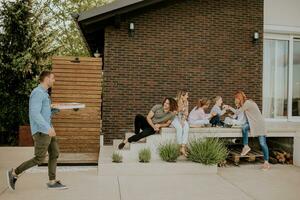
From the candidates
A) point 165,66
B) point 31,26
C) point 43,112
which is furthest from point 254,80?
point 31,26

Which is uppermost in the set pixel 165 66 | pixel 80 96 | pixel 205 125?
pixel 165 66

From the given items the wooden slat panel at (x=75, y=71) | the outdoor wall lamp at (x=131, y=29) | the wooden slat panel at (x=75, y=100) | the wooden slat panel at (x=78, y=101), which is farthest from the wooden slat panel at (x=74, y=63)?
the outdoor wall lamp at (x=131, y=29)

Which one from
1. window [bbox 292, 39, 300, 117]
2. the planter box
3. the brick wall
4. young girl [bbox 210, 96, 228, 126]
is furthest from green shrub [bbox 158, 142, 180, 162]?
window [bbox 292, 39, 300, 117]

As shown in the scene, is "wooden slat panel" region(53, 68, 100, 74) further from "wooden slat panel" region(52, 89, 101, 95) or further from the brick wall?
"wooden slat panel" region(52, 89, 101, 95)

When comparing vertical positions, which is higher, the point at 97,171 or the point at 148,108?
the point at 148,108

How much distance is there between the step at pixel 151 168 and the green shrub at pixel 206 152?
0.41 ft

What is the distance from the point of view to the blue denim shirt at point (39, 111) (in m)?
5.66

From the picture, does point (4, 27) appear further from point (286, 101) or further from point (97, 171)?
point (286, 101)

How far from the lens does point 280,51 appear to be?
37.3ft

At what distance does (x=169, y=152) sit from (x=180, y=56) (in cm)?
331

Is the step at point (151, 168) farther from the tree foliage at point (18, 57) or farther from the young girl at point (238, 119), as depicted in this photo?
the tree foliage at point (18, 57)

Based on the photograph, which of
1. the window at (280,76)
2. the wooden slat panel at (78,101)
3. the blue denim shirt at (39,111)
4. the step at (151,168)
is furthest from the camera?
the window at (280,76)

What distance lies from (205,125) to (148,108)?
1694 millimetres

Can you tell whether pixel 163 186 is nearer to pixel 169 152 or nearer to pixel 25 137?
pixel 169 152
